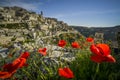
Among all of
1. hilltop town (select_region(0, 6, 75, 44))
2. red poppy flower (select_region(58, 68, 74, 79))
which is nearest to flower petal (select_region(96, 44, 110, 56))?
red poppy flower (select_region(58, 68, 74, 79))

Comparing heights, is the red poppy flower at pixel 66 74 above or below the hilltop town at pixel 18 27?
above

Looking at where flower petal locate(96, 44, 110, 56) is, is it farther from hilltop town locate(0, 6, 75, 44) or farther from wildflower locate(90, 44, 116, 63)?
hilltop town locate(0, 6, 75, 44)

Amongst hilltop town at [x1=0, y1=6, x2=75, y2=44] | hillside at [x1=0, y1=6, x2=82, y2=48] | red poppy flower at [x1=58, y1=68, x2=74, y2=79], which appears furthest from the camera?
hilltop town at [x1=0, y1=6, x2=75, y2=44]

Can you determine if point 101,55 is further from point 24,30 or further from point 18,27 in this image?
point 18,27

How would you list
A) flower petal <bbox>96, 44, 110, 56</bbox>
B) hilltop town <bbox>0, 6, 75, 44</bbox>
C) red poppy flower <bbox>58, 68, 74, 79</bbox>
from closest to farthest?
red poppy flower <bbox>58, 68, 74, 79</bbox>
flower petal <bbox>96, 44, 110, 56</bbox>
hilltop town <bbox>0, 6, 75, 44</bbox>

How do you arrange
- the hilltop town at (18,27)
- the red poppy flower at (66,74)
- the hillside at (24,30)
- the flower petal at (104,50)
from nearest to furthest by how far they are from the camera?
the red poppy flower at (66,74) < the flower petal at (104,50) < the hillside at (24,30) < the hilltop town at (18,27)

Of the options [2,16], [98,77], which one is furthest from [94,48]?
[2,16]

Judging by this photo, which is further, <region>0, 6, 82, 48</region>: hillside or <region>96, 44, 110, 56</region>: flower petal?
<region>0, 6, 82, 48</region>: hillside

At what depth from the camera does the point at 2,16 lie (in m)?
123

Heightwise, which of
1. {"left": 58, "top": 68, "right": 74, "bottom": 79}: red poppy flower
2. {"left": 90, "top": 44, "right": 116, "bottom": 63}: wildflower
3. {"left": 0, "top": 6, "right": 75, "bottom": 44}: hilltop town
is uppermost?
{"left": 90, "top": 44, "right": 116, "bottom": 63}: wildflower

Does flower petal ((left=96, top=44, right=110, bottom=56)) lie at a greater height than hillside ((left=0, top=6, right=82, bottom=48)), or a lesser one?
greater

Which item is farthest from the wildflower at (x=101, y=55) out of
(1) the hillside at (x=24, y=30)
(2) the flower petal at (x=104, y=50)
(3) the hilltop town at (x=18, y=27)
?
(3) the hilltop town at (x=18, y=27)

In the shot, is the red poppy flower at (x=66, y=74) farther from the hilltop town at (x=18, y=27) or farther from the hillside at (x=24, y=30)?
the hilltop town at (x=18, y=27)

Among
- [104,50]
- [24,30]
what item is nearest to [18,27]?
[24,30]
